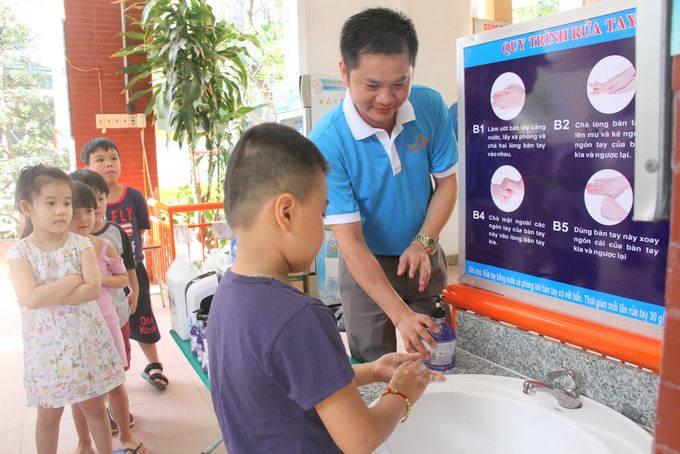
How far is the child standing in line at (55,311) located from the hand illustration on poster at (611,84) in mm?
1927

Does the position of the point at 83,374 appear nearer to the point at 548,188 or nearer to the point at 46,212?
the point at 46,212

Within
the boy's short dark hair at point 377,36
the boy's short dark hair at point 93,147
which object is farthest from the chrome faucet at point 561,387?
the boy's short dark hair at point 93,147

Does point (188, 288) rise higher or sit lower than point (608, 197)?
lower

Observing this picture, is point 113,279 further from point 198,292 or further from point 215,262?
point 198,292

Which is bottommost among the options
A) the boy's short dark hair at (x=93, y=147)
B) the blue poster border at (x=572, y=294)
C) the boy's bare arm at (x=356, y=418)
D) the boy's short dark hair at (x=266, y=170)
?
the boy's bare arm at (x=356, y=418)

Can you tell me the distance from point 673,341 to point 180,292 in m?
2.14

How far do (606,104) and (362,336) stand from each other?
958 mm

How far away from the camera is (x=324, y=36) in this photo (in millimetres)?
5801

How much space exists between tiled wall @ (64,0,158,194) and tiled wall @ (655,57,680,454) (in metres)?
6.49

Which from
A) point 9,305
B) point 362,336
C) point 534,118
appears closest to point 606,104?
point 534,118

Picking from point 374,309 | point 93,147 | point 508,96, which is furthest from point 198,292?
point 93,147

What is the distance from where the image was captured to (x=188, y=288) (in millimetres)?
2143

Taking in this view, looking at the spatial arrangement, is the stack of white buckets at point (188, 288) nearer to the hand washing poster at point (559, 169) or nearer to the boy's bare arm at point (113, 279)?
the boy's bare arm at point (113, 279)

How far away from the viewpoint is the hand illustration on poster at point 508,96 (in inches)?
49.1
